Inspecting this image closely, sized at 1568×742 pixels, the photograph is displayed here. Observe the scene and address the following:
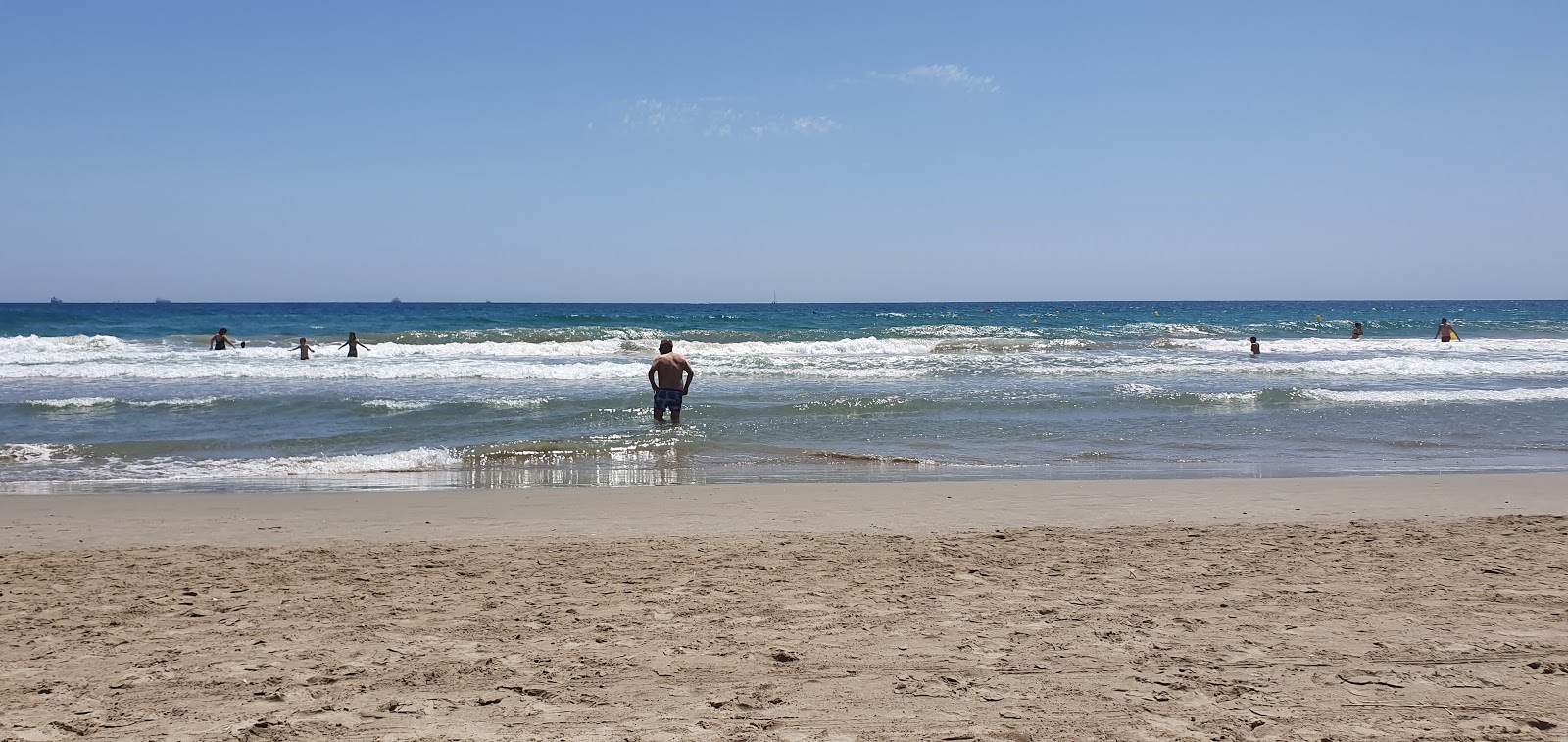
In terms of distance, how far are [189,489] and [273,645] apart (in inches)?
234

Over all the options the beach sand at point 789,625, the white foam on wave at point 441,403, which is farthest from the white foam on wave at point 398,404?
the beach sand at point 789,625

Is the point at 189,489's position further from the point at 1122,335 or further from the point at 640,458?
the point at 1122,335

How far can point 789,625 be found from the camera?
467 centimetres

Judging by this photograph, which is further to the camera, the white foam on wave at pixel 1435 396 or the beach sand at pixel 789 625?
the white foam on wave at pixel 1435 396

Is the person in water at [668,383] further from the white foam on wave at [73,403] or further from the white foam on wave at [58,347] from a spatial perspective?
the white foam on wave at [58,347]

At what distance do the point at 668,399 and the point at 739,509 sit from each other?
5.99 metres

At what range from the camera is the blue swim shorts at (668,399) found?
1389 cm

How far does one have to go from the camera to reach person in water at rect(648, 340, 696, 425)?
1377 centimetres

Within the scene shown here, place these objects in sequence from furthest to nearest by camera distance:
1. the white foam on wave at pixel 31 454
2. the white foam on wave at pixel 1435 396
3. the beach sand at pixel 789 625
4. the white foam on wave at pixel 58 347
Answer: the white foam on wave at pixel 58 347 → the white foam on wave at pixel 1435 396 → the white foam on wave at pixel 31 454 → the beach sand at pixel 789 625

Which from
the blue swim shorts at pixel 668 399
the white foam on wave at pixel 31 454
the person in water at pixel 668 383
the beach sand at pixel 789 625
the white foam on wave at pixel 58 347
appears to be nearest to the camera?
the beach sand at pixel 789 625

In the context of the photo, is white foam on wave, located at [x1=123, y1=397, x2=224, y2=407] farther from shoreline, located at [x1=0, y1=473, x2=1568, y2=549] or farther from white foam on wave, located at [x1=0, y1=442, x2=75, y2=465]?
shoreline, located at [x1=0, y1=473, x2=1568, y2=549]

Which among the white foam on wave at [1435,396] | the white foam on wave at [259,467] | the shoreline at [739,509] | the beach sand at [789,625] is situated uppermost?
the white foam on wave at [1435,396]

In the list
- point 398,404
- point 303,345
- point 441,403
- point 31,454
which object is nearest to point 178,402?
point 398,404

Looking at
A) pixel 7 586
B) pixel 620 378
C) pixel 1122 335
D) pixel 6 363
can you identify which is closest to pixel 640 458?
pixel 7 586
